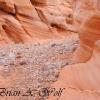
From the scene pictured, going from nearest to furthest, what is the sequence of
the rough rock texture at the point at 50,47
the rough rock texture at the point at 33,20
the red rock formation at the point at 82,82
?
1. the red rock formation at the point at 82,82
2. the rough rock texture at the point at 50,47
3. the rough rock texture at the point at 33,20

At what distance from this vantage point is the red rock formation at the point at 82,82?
1.63m

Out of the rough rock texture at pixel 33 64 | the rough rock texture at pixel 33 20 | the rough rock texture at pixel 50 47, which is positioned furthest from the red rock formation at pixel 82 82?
the rough rock texture at pixel 33 20

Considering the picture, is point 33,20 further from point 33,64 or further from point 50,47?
point 33,64

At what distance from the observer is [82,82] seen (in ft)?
5.92

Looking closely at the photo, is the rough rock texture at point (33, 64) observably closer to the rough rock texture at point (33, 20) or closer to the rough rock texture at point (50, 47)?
the rough rock texture at point (50, 47)

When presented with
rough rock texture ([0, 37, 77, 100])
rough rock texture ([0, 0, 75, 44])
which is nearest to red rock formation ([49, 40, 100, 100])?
rough rock texture ([0, 37, 77, 100])

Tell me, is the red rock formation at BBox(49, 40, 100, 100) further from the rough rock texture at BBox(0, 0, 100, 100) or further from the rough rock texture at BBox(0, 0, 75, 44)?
the rough rock texture at BBox(0, 0, 75, 44)

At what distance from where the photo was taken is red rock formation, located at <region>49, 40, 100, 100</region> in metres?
1.63

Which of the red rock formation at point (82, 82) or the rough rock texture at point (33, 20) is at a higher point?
the rough rock texture at point (33, 20)

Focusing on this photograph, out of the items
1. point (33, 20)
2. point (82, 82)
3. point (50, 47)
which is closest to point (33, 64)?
point (50, 47)

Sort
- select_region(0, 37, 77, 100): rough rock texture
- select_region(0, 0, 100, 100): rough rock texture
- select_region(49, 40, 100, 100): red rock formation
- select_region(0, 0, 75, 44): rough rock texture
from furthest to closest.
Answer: select_region(0, 0, 75, 44): rough rock texture → select_region(0, 37, 77, 100): rough rock texture → select_region(0, 0, 100, 100): rough rock texture → select_region(49, 40, 100, 100): red rock formation

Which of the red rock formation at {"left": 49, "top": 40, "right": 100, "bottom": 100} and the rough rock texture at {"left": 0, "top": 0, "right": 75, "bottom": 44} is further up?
the rough rock texture at {"left": 0, "top": 0, "right": 75, "bottom": 44}

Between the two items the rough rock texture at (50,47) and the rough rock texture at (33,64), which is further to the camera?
the rough rock texture at (33,64)

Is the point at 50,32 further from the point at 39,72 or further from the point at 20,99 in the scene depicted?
the point at 20,99
